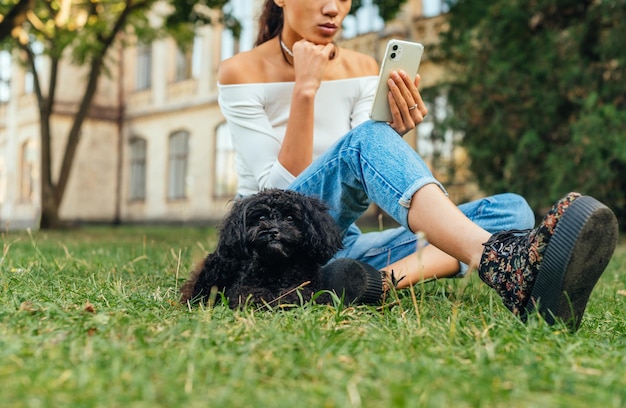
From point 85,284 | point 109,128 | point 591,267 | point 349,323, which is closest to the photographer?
point 591,267

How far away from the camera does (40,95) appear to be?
1495cm

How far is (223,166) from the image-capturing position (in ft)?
75.7

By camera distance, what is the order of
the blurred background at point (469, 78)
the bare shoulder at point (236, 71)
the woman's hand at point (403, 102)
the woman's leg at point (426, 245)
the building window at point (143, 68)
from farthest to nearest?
the building window at point (143, 68)
the blurred background at point (469, 78)
the bare shoulder at point (236, 71)
the woman's leg at point (426, 245)
the woman's hand at point (403, 102)

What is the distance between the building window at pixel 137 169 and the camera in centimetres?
2634

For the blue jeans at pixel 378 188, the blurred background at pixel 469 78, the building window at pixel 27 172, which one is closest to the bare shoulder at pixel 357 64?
the blue jeans at pixel 378 188

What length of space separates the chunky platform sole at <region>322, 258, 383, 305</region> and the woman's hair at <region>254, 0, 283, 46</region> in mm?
1479

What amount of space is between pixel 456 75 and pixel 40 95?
8.45m

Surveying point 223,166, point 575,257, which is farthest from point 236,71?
point 223,166

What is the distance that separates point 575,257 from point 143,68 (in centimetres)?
2606

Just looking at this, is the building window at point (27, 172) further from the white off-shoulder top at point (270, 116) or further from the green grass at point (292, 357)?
the green grass at point (292, 357)

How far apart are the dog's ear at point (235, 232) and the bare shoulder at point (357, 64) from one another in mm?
1196

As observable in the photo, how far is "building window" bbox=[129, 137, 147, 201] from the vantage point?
26.3 meters

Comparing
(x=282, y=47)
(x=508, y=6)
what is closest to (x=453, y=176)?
(x=508, y=6)

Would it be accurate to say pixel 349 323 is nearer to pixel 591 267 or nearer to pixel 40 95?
pixel 591 267
